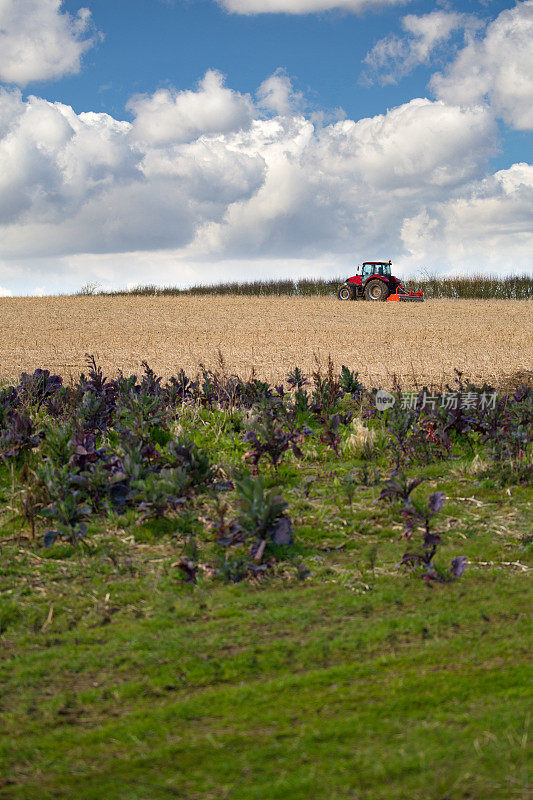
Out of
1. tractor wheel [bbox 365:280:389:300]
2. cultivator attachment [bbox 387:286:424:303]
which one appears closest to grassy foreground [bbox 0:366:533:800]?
cultivator attachment [bbox 387:286:424:303]

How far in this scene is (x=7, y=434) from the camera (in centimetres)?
611

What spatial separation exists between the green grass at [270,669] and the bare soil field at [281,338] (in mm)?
4760

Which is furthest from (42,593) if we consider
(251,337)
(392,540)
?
(251,337)

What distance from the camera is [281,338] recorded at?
Answer: 1630cm

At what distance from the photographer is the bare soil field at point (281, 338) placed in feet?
38.7

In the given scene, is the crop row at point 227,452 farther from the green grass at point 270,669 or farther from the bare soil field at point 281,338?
the bare soil field at point 281,338

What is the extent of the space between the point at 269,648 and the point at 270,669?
0.53 ft

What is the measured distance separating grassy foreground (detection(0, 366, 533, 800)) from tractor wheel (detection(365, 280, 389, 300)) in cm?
2305

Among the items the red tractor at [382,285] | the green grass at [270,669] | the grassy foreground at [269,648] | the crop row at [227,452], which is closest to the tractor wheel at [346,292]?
the red tractor at [382,285]

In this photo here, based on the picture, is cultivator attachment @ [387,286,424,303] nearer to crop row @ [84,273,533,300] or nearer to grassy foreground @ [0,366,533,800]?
crop row @ [84,273,533,300]

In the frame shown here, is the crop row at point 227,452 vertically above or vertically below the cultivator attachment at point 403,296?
below

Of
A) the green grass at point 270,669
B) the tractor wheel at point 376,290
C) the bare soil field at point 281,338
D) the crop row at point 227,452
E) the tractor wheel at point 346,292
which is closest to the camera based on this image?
the green grass at point 270,669

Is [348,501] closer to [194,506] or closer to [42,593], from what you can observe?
[194,506]

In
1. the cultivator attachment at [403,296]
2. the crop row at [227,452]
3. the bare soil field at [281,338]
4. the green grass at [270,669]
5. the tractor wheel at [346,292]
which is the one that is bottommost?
the green grass at [270,669]
